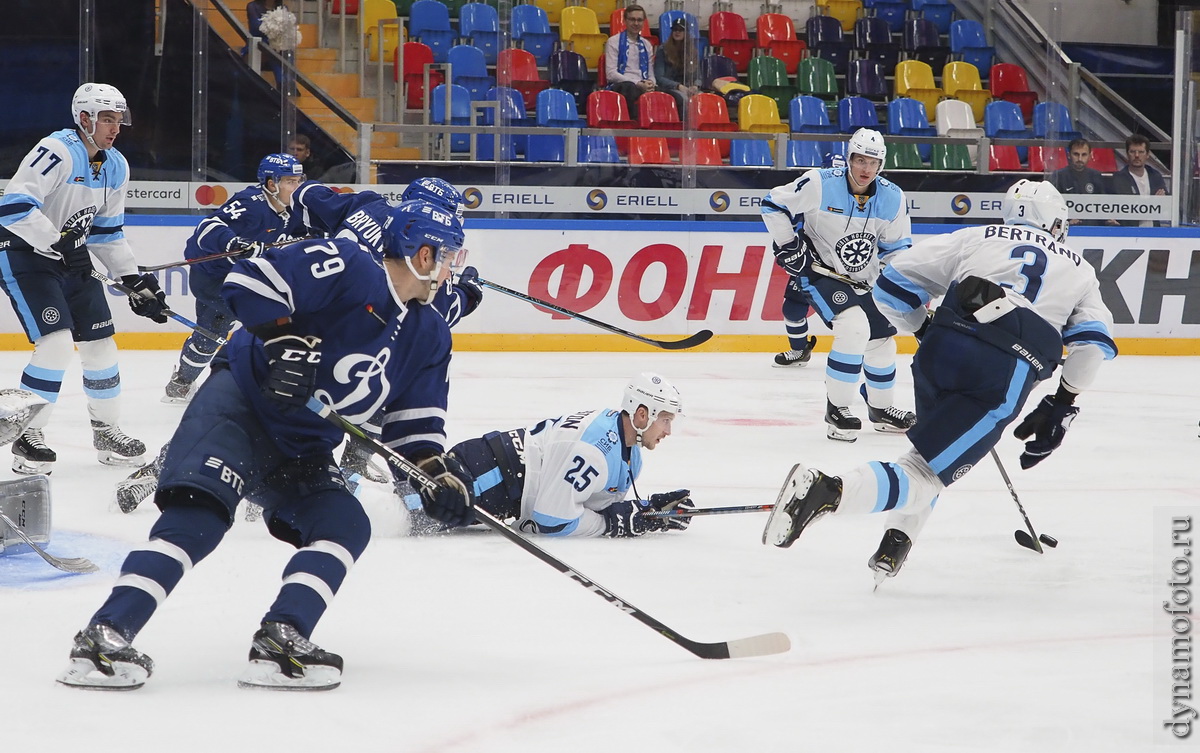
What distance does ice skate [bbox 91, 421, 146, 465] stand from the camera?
496cm

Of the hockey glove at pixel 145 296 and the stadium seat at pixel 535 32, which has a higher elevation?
the stadium seat at pixel 535 32

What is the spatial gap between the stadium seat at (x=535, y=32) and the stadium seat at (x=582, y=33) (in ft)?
0.47

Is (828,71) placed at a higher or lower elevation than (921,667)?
higher

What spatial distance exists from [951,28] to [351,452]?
8.58m

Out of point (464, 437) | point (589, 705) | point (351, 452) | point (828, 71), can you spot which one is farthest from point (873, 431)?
point (828, 71)

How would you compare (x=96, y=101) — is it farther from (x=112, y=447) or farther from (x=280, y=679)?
(x=280, y=679)

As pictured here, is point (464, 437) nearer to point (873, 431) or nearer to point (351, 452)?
point (351, 452)

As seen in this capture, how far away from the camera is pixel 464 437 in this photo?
18.6 ft

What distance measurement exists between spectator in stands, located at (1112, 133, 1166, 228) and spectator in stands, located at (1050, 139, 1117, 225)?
0.12 meters

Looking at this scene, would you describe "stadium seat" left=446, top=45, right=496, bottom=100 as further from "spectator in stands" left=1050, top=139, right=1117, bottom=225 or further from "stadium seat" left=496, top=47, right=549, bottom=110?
"spectator in stands" left=1050, top=139, right=1117, bottom=225

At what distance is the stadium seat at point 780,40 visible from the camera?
11023mm

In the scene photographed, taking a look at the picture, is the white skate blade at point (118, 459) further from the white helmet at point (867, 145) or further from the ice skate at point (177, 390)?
the white helmet at point (867, 145)

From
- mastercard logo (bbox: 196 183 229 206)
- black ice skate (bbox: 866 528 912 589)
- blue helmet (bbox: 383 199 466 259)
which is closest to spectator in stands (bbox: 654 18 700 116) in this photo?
mastercard logo (bbox: 196 183 229 206)

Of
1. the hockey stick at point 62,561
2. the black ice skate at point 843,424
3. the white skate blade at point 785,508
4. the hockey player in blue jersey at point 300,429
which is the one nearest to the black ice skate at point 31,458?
the hockey stick at point 62,561
